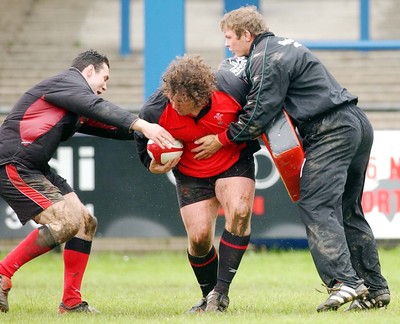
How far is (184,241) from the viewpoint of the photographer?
1268cm

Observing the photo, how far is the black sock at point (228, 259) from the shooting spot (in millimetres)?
7723

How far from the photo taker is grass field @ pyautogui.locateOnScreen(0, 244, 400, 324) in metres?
7.31

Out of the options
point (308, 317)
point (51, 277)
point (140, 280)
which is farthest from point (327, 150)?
point (51, 277)

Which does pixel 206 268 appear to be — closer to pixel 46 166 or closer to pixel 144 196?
pixel 46 166

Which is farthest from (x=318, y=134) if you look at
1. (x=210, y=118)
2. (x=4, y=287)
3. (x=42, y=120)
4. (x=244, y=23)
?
(x=4, y=287)

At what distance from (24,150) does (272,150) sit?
69.1 inches

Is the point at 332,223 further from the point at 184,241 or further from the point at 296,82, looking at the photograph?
the point at 184,241

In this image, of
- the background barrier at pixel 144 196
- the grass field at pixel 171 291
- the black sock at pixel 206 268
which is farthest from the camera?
the background barrier at pixel 144 196

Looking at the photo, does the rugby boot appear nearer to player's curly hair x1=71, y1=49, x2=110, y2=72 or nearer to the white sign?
player's curly hair x1=71, y1=49, x2=110, y2=72

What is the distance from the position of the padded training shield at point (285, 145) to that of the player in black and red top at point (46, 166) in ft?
3.22

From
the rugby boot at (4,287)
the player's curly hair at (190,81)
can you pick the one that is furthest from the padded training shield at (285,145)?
the rugby boot at (4,287)

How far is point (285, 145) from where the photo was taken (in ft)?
24.4

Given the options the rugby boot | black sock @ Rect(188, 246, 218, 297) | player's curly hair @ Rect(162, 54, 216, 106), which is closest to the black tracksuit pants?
player's curly hair @ Rect(162, 54, 216, 106)

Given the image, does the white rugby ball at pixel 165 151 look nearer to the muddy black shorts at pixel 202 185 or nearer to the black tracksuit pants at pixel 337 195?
the muddy black shorts at pixel 202 185
